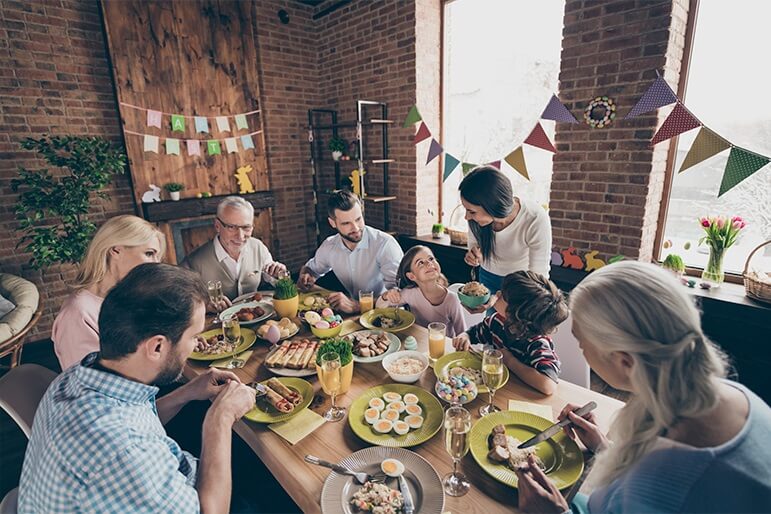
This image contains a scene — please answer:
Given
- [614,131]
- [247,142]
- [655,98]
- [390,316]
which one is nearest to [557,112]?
[614,131]

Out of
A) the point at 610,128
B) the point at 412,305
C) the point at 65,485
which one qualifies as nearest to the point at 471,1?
the point at 610,128

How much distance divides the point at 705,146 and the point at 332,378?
2384 millimetres

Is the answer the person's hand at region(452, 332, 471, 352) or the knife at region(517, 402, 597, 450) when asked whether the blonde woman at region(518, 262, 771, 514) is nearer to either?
the knife at region(517, 402, 597, 450)

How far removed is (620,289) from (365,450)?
0.78 metres

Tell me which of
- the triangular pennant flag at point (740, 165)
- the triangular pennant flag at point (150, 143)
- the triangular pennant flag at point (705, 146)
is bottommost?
the triangular pennant flag at point (740, 165)

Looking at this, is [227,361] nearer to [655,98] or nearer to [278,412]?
[278,412]

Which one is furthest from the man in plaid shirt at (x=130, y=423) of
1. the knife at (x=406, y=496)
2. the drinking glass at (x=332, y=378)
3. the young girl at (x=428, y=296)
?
the young girl at (x=428, y=296)

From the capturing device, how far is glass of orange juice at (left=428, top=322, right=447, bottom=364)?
1566mm

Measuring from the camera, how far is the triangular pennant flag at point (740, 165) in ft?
6.77

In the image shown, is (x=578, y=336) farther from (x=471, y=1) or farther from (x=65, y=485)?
(x=471, y=1)

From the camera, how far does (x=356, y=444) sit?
116 centimetres

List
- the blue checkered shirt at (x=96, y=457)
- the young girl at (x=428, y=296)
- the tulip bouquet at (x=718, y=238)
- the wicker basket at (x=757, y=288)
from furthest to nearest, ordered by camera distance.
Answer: the tulip bouquet at (x=718, y=238) → the wicker basket at (x=757, y=288) → the young girl at (x=428, y=296) → the blue checkered shirt at (x=96, y=457)

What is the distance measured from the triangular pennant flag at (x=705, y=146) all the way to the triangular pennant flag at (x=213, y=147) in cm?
429

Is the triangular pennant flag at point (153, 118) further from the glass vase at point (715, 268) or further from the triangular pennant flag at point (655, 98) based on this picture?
the glass vase at point (715, 268)
